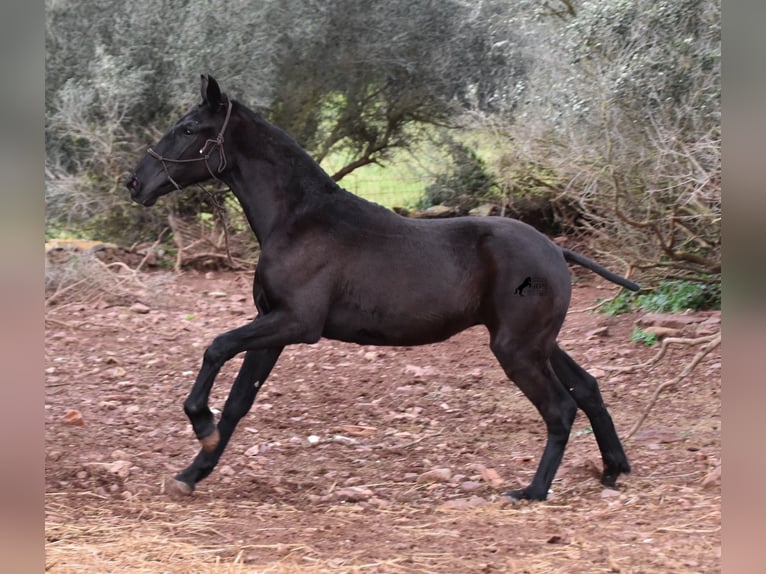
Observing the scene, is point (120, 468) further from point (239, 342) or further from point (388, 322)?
point (388, 322)

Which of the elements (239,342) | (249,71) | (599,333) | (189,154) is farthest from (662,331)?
(249,71)

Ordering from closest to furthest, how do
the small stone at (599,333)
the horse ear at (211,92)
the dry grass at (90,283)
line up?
1. the horse ear at (211,92)
2. the small stone at (599,333)
3. the dry grass at (90,283)

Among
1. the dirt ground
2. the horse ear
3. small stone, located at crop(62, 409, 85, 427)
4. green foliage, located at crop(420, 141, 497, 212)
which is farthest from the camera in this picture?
green foliage, located at crop(420, 141, 497, 212)

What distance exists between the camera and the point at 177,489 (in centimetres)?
515

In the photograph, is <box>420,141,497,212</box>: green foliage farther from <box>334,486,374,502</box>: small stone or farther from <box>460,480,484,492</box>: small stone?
<box>334,486,374,502</box>: small stone

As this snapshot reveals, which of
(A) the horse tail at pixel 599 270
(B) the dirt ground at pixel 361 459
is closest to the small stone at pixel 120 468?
(B) the dirt ground at pixel 361 459

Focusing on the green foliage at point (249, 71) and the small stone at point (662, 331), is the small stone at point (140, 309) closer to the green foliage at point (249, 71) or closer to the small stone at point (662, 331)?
the green foliage at point (249, 71)

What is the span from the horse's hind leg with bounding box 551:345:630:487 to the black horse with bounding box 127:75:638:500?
Answer: 0.04 feet

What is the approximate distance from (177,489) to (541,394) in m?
2.15

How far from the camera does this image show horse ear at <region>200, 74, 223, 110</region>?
17.2 feet

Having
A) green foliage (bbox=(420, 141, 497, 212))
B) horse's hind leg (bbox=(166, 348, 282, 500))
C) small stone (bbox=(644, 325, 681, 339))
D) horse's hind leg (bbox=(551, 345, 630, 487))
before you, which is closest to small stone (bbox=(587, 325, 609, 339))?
small stone (bbox=(644, 325, 681, 339))

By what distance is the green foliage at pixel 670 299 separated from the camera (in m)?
8.76
